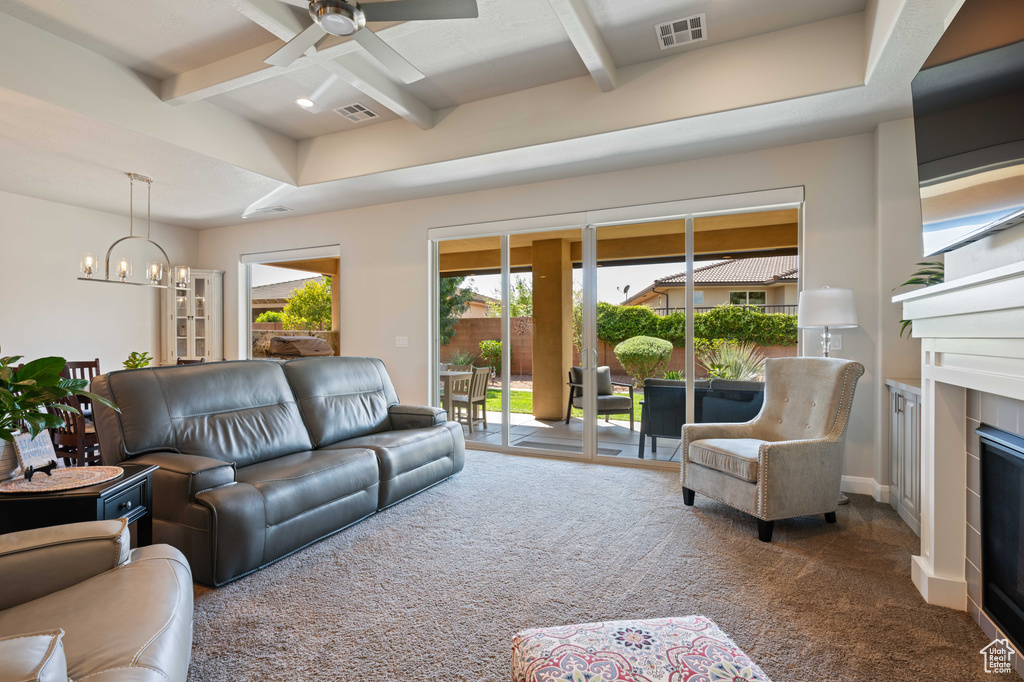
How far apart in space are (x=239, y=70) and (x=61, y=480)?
283 cm

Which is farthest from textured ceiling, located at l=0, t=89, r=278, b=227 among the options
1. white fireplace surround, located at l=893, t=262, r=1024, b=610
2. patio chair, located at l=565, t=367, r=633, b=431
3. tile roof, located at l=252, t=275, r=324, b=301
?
white fireplace surround, located at l=893, t=262, r=1024, b=610

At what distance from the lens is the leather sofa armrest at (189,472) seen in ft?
7.68

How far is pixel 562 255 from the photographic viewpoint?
16.6 ft

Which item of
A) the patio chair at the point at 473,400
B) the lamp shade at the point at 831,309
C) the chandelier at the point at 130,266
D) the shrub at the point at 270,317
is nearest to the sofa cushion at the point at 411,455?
the patio chair at the point at 473,400

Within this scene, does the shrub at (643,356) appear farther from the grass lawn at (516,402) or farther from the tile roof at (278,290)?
the tile roof at (278,290)

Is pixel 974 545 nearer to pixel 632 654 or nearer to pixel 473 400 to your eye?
pixel 632 654

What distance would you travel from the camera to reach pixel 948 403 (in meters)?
2.15

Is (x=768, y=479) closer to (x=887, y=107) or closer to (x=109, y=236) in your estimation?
(x=887, y=107)

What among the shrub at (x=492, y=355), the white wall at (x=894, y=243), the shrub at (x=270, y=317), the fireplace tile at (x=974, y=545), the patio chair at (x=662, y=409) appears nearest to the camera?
the fireplace tile at (x=974, y=545)

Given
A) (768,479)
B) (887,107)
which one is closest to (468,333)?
(768,479)

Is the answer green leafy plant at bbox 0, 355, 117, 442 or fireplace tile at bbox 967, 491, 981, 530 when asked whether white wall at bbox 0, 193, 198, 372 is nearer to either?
green leafy plant at bbox 0, 355, 117, 442

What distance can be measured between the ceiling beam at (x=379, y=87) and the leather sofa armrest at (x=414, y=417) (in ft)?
7.85

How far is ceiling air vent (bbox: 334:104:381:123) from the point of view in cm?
430

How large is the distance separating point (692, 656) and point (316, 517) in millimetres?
2199
